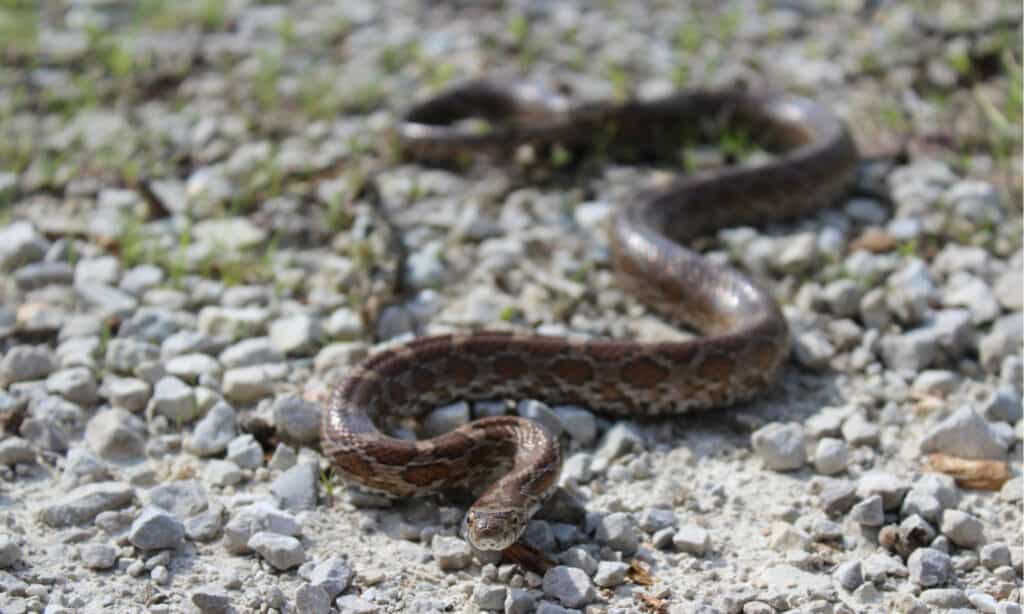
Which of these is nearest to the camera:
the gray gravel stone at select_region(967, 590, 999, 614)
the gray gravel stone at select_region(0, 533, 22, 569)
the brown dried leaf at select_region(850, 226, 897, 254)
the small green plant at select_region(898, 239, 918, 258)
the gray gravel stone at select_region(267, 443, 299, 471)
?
the gray gravel stone at select_region(967, 590, 999, 614)

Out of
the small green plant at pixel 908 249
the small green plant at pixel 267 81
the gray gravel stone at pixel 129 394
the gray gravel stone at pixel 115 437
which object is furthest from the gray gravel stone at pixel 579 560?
the small green plant at pixel 267 81

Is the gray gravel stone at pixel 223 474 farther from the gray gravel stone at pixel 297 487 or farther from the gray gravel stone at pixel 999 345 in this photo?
the gray gravel stone at pixel 999 345

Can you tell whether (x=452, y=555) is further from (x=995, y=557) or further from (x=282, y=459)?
(x=995, y=557)

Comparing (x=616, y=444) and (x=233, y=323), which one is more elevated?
(x=233, y=323)

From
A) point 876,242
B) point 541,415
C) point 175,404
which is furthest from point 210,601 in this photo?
point 876,242

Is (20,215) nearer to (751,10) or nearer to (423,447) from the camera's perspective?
(423,447)

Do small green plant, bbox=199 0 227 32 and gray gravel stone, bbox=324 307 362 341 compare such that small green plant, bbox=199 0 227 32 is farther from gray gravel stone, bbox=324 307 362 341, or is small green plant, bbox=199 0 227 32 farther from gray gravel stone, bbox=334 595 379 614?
gray gravel stone, bbox=334 595 379 614

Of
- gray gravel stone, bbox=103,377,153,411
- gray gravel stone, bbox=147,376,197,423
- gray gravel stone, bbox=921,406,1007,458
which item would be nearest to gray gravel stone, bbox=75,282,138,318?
gray gravel stone, bbox=103,377,153,411
